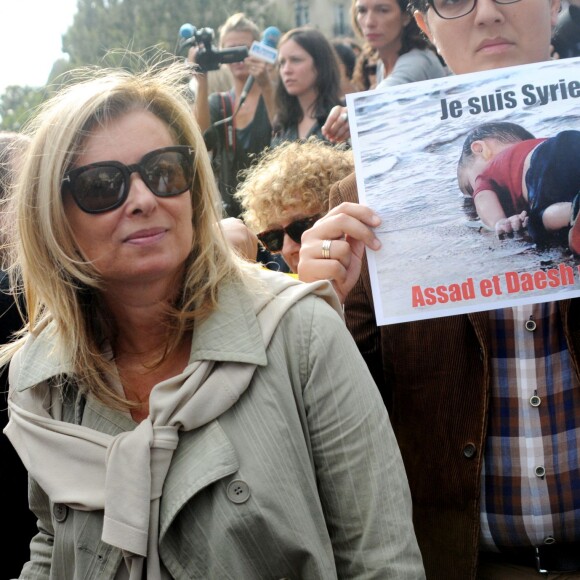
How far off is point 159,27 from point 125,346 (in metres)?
22.9

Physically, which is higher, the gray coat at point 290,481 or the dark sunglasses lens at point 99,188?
the dark sunglasses lens at point 99,188

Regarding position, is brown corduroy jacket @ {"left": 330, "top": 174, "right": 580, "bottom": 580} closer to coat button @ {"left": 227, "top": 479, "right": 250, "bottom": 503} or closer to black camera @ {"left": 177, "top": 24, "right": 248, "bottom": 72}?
coat button @ {"left": 227, "top": 479, "right": 250, "bottom": 503}

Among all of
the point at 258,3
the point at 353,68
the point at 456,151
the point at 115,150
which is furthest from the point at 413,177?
the point at 258,3

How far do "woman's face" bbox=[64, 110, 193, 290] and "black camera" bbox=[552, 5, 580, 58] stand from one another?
5.63 feet

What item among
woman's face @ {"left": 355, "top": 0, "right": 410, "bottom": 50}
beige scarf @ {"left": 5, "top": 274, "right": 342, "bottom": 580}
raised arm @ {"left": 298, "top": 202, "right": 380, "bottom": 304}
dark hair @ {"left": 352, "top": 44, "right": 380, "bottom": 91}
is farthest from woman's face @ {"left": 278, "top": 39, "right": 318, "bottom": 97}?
beige scarf @ {"left": 5, "top": 274, "right": 342, "bottom": 580}

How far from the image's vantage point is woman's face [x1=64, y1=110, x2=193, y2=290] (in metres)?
1.94

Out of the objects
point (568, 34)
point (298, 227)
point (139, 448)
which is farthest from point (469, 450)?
point (568, 34)

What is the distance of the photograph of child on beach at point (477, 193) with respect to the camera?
2.01 meters

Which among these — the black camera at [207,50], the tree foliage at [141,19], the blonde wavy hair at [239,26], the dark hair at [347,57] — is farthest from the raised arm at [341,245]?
the tree foliage at [141,19]

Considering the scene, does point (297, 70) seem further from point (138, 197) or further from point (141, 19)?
point (141, 19)

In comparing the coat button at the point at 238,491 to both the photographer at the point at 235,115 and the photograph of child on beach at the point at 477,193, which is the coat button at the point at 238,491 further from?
the photographer at the point at 235,115

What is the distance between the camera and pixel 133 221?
6.35 feet

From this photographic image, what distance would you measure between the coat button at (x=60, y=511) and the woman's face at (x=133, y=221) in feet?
1.63

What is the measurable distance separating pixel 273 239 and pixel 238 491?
149cm
